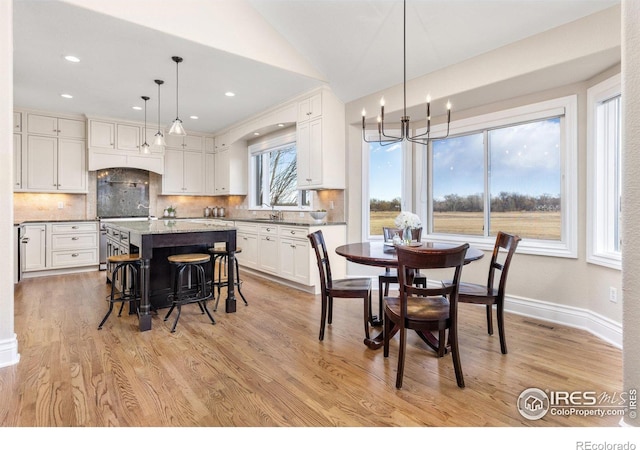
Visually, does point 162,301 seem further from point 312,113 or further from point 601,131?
point 601,131

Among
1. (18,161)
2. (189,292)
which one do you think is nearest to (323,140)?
(189,292)

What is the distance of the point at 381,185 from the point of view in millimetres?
4789

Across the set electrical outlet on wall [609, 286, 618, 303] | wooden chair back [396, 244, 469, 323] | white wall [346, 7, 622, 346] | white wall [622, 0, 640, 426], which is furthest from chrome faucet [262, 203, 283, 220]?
white wall [622, 0, 640, 426]

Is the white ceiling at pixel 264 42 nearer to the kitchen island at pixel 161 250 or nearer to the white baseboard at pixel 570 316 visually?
the kitchen island at pixel 161 250

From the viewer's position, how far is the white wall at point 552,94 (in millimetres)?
2707

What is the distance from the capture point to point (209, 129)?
277 inches

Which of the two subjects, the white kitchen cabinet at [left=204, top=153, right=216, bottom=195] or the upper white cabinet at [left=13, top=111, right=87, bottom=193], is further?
the white kitchen cabinet at [left=204, top=153, right=216, bottom=195]

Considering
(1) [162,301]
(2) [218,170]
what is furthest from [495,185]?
(2) [218,170]

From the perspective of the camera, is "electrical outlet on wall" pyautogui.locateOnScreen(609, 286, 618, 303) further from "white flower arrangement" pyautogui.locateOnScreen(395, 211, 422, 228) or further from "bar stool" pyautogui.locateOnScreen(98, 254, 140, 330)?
"bar stool" pyautogui.locateOnScreen(98, 254, 140, 330)

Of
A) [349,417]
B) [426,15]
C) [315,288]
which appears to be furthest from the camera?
[315,288]

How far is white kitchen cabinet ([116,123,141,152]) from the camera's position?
20.3 ft

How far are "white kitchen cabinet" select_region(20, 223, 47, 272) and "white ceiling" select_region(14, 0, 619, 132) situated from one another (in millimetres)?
1989

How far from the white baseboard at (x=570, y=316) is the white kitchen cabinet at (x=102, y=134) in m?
6.80
